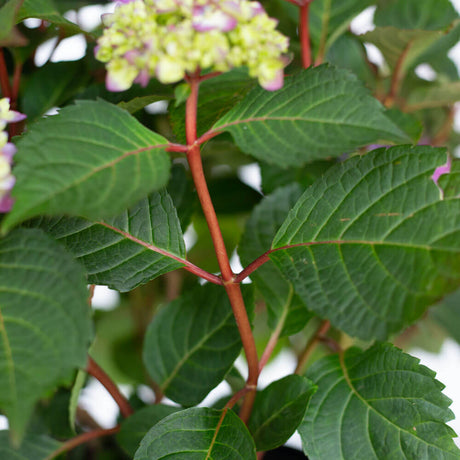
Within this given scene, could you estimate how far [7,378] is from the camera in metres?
0.31

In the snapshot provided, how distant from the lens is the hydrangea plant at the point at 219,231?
327 millimetres

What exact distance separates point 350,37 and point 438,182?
431 millimetres

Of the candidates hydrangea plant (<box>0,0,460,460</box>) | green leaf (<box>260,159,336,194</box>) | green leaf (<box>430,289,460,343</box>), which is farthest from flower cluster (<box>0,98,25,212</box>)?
green leaf (<box>430,289,460,343</box>)

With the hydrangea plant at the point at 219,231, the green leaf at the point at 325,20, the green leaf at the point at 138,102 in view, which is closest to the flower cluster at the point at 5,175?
the hydrangea plant at the point at 219,231

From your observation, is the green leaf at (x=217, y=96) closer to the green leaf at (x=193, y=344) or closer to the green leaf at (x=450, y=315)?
the green leaf at (x=193, y=344)

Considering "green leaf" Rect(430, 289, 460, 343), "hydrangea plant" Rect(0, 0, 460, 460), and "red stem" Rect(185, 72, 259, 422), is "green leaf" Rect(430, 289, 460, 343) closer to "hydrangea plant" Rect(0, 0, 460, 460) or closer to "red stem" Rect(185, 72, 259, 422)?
"hydrangea plant" Rect(0, 0, 460, 460)

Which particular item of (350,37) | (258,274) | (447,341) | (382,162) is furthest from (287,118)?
(447,341)

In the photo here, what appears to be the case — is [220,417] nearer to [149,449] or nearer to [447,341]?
[149,449]

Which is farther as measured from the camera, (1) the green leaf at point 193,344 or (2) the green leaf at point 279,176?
(2) the green leaf at point 279,176

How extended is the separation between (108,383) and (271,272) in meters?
0.20

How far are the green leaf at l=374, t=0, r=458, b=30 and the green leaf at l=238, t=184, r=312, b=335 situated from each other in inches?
12.4

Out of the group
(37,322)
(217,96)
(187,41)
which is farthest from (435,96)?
(37,322)

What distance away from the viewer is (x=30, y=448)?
1.76 feet

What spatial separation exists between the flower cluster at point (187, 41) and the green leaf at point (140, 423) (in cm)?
32
